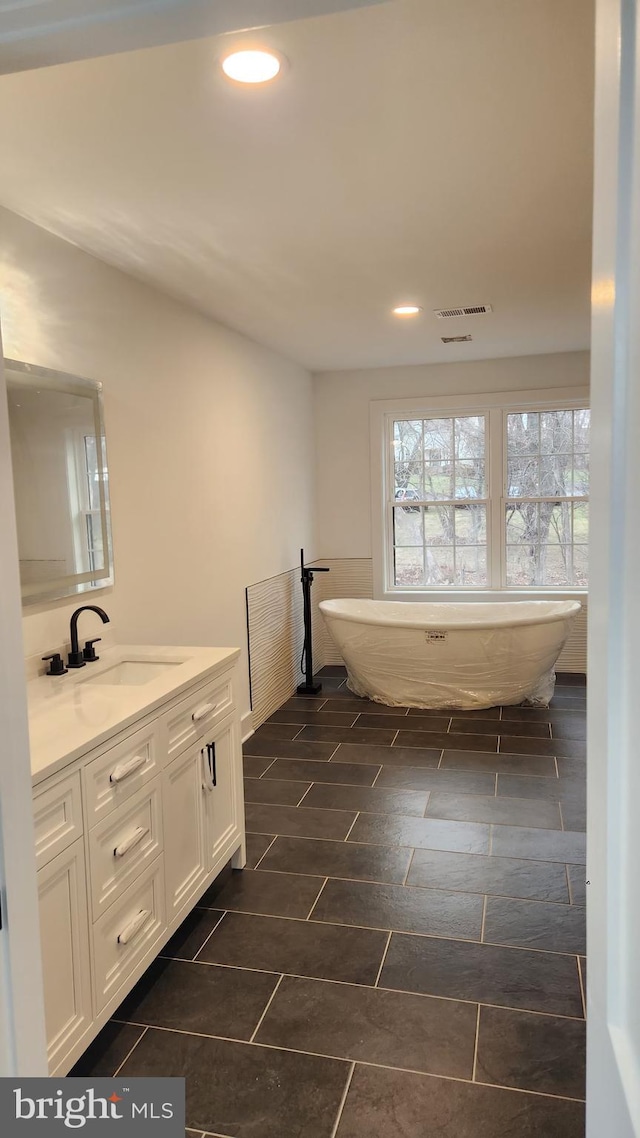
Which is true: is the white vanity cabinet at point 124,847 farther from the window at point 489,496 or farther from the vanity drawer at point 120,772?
the window at point 489,496

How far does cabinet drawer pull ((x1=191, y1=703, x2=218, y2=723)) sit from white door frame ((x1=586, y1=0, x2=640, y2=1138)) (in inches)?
73.7

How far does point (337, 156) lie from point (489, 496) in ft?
13.1

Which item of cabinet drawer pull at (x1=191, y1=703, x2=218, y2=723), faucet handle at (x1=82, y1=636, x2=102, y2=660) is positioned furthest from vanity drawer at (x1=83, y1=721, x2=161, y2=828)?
faucet handle at (x1=82, y1=636, x2=102, y2=660)

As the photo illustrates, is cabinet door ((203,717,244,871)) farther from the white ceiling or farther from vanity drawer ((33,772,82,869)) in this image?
the white ceiling

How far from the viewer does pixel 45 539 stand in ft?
8.43

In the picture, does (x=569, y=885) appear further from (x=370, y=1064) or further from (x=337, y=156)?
(x=337, y=156)

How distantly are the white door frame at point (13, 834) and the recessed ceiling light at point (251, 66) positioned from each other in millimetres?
1043

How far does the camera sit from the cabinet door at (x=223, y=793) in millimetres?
2625

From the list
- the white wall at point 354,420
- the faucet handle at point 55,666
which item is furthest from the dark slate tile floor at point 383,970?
the white wall at point 354,420

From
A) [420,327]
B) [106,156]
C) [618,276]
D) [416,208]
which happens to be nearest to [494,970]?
[618,276]

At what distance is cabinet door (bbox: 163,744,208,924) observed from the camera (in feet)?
7.61

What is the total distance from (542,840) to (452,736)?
1346 mm

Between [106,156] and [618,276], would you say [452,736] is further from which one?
[618,276]

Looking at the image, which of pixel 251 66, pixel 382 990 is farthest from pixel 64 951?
pixel 251 66
